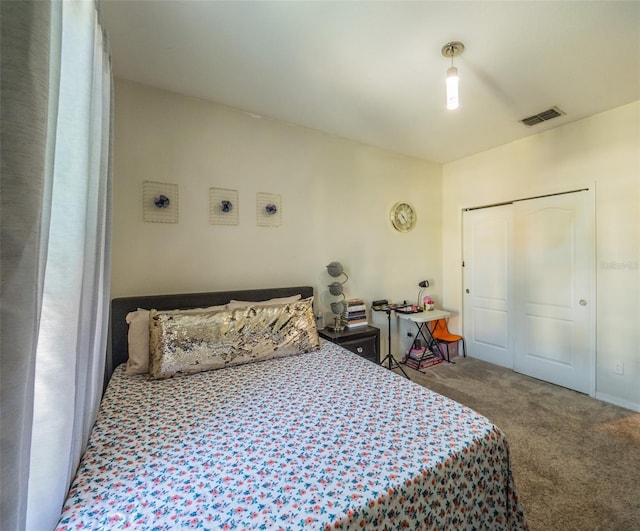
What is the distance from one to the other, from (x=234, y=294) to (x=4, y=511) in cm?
196

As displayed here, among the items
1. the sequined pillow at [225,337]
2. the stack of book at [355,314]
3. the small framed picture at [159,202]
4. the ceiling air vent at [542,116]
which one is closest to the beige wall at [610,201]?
the ceiling air vent at [542,116]

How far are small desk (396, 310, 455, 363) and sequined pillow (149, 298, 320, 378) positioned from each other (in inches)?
57.4

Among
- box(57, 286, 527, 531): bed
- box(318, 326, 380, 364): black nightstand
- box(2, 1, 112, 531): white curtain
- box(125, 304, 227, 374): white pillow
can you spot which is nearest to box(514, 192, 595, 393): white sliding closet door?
box(318, 326, 380, 364): black nightstand

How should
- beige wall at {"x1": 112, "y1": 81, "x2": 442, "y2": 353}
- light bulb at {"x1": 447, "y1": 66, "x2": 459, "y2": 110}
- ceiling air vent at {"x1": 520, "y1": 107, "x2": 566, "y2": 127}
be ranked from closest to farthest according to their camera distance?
1. light bulb at {"x1": 447, "y1": 66, "x2": 459, "y2": 110}
2. beige wall at {"x1": 112, "y1": 81, "x2": 442, "y2": 353}
3. ceiling air vent at {"x1": 520, "y1": 107, "x2": 566, "y2": 127}

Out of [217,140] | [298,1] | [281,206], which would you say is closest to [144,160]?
[217,140]

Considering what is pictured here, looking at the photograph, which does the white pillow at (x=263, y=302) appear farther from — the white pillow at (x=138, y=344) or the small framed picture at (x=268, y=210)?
the small framed picture at (x=268, y=210)

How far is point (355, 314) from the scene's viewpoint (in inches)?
119

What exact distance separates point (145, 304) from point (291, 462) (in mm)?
1675

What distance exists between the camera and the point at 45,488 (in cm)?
80

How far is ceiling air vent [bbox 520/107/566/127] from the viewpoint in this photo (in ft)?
8.48

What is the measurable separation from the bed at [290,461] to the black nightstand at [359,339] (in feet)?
3.34

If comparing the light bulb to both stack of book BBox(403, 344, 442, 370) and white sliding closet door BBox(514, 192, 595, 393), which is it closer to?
white sliding closet door BBox(514, 192, 595, 393)

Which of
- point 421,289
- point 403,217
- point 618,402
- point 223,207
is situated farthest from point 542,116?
point 223,207

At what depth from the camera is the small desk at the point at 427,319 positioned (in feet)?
10.5
